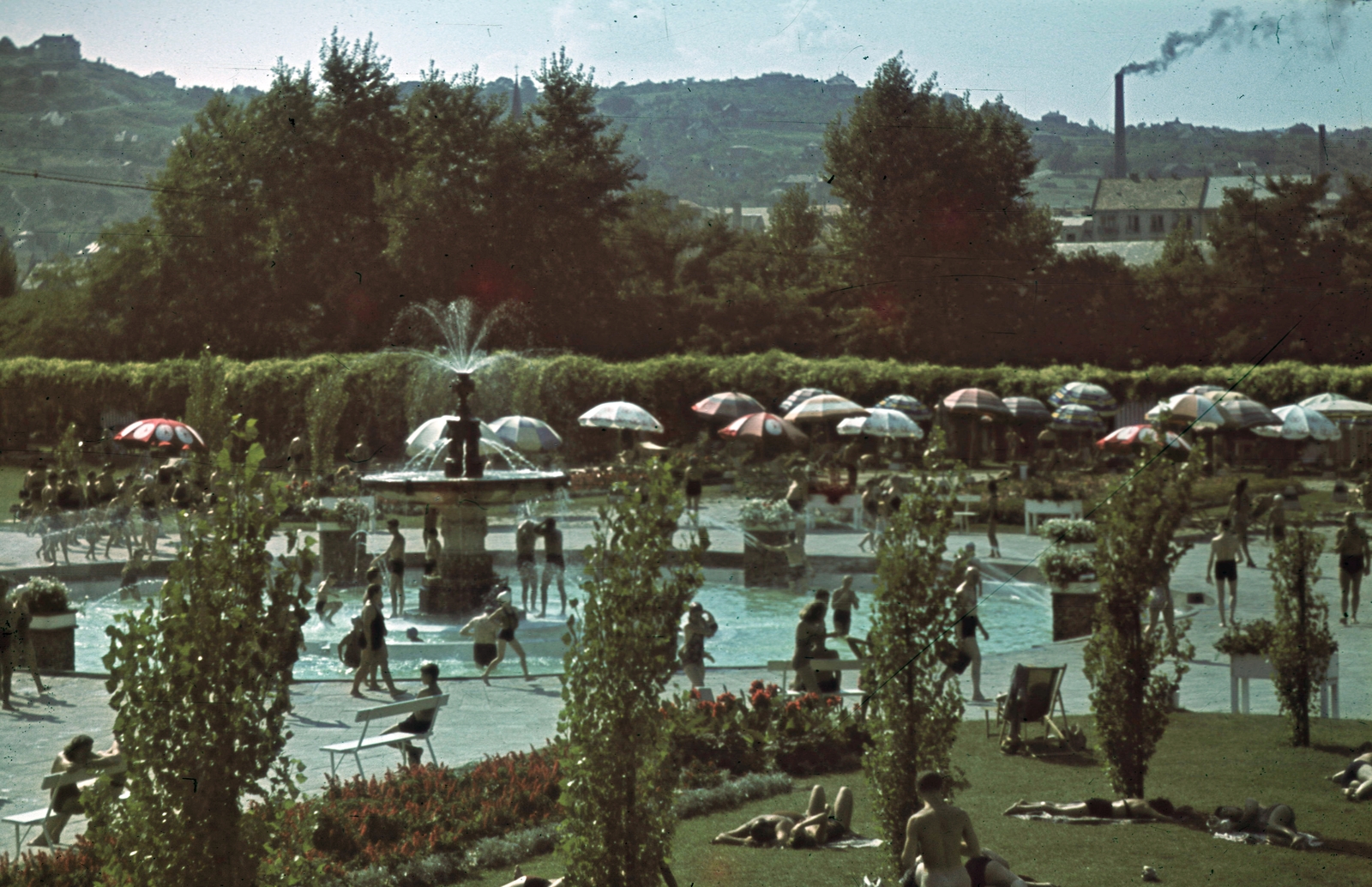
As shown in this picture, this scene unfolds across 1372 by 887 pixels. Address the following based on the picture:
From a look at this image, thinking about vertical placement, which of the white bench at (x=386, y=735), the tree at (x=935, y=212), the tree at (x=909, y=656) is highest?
the tree at (x=935, y=212)

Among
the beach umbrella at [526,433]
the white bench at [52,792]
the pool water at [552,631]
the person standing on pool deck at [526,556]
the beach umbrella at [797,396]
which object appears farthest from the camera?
the beach umbrella at [526,433]

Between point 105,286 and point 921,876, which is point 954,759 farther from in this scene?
point 105,286

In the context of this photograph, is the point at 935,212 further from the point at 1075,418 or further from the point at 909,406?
the point at 909,406

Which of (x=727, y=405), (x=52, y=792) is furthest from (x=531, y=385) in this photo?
(x=52, y=792)

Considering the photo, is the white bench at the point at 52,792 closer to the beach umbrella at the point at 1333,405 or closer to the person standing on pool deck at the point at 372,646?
the person standing on pool deck at the point at 372,646

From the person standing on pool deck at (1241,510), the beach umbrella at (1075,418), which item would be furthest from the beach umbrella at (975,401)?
the person standing on pool deck at (1241,510)
